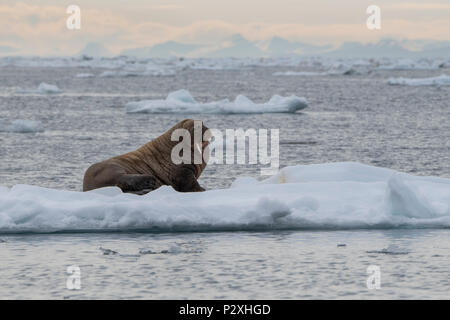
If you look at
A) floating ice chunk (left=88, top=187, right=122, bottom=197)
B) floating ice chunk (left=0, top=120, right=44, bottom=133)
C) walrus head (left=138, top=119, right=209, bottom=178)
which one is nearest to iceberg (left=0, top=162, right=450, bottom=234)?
floating ice chunk (left=88, top=187, right=122, bottom=197)

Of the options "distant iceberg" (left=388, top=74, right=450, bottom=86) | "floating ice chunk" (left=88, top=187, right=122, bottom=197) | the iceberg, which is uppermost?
"distant iceberg" (left=388, top=74, right=450, bottom=86)

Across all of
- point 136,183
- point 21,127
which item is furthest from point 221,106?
point 136,183

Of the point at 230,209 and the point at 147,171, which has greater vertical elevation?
the point at 147,171

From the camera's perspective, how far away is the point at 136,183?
9.02m

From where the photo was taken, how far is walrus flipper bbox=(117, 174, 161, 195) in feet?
29.6

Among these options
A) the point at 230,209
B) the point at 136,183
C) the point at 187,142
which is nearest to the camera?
the point at 230,209

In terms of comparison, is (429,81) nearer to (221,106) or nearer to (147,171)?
(221,106)

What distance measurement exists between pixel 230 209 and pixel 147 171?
1.68 meters

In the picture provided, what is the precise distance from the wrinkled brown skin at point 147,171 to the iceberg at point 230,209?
37 cm

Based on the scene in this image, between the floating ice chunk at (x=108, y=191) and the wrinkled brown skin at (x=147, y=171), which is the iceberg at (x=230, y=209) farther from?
the wrinkled brown skin at (x=147, y=171)

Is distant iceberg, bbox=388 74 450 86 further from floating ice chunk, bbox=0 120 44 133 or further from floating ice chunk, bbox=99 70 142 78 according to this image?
floating ice chunk, bbox=0 120 44 133
